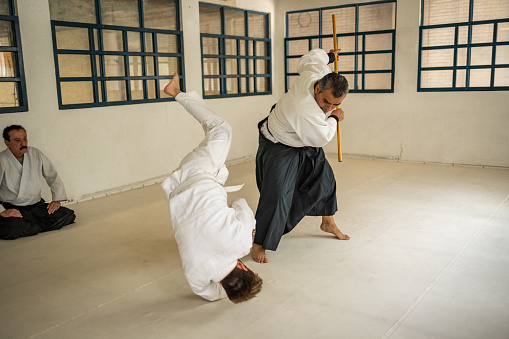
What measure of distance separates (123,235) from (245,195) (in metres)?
1.50

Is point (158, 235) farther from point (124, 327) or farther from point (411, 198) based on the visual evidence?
point (411, 198)

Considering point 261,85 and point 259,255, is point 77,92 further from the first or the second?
point 261,85

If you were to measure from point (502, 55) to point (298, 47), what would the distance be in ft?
9.54

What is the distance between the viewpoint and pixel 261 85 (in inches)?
294

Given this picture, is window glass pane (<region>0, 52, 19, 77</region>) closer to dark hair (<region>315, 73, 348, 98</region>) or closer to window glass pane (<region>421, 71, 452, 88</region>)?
dark hair (<region>315, 73, 348, 98</region>)

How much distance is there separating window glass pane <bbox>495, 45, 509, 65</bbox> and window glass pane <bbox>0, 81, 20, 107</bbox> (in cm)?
549

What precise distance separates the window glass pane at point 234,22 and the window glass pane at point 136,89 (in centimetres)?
168

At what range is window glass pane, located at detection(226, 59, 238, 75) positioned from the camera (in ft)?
22.0

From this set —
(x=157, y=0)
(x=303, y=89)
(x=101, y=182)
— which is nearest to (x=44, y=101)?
(x=101, y=182)

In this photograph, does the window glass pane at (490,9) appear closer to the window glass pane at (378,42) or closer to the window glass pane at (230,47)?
the window glass pane at (378,42)

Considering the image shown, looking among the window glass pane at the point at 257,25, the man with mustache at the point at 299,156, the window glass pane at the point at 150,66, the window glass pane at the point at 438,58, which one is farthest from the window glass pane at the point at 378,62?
the man with mustache at the point at 299,156

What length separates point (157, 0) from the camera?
557cm

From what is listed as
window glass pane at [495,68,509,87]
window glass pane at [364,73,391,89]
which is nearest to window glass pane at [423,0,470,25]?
window glass pane at [495,68,509,87]

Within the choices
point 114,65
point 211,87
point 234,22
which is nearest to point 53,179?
point 114,65
